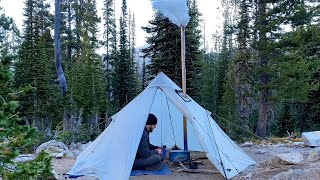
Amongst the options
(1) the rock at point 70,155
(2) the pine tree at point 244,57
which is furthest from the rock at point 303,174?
(2) the pine tree at point 244,57

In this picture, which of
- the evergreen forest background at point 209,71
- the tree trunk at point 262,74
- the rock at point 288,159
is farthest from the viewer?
the tree trunk at point 262,74

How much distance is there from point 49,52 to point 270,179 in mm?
23596

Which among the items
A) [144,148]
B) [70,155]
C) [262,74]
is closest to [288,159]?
[144,148]

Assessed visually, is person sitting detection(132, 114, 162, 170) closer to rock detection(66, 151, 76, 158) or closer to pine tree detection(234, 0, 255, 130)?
rock detection(66, 151, 76, 158)

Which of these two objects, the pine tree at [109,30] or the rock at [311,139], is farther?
the pine tree at [109,30]

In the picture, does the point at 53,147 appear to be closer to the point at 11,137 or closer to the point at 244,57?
the point at 11,137

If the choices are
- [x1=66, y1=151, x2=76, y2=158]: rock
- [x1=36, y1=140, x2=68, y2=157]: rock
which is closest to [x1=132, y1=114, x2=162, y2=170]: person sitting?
[x1=66, y1=151, x2=76, y2=158]: rock

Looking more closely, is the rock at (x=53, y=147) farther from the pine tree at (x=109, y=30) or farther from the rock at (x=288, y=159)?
the pine tree at (x=109, y=30)

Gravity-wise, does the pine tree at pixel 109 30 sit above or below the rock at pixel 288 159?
above

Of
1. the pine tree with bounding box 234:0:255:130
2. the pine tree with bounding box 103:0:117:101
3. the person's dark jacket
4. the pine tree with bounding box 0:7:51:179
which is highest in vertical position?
the pine tree with bounding box 103:0:117:101

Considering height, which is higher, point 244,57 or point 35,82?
point 244,57

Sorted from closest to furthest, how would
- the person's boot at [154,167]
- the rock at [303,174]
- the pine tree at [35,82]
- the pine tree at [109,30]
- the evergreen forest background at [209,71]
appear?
the rock at [303,174], the person's boot at [154,167], the evergreen forest background at [209,71], the pine tree at [35,82], the pine tree at [109,30]

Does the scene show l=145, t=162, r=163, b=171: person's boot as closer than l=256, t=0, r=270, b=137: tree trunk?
Yes

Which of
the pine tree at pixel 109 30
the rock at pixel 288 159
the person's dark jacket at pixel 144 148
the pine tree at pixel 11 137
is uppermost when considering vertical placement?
the pine tree at pixel 109 30
